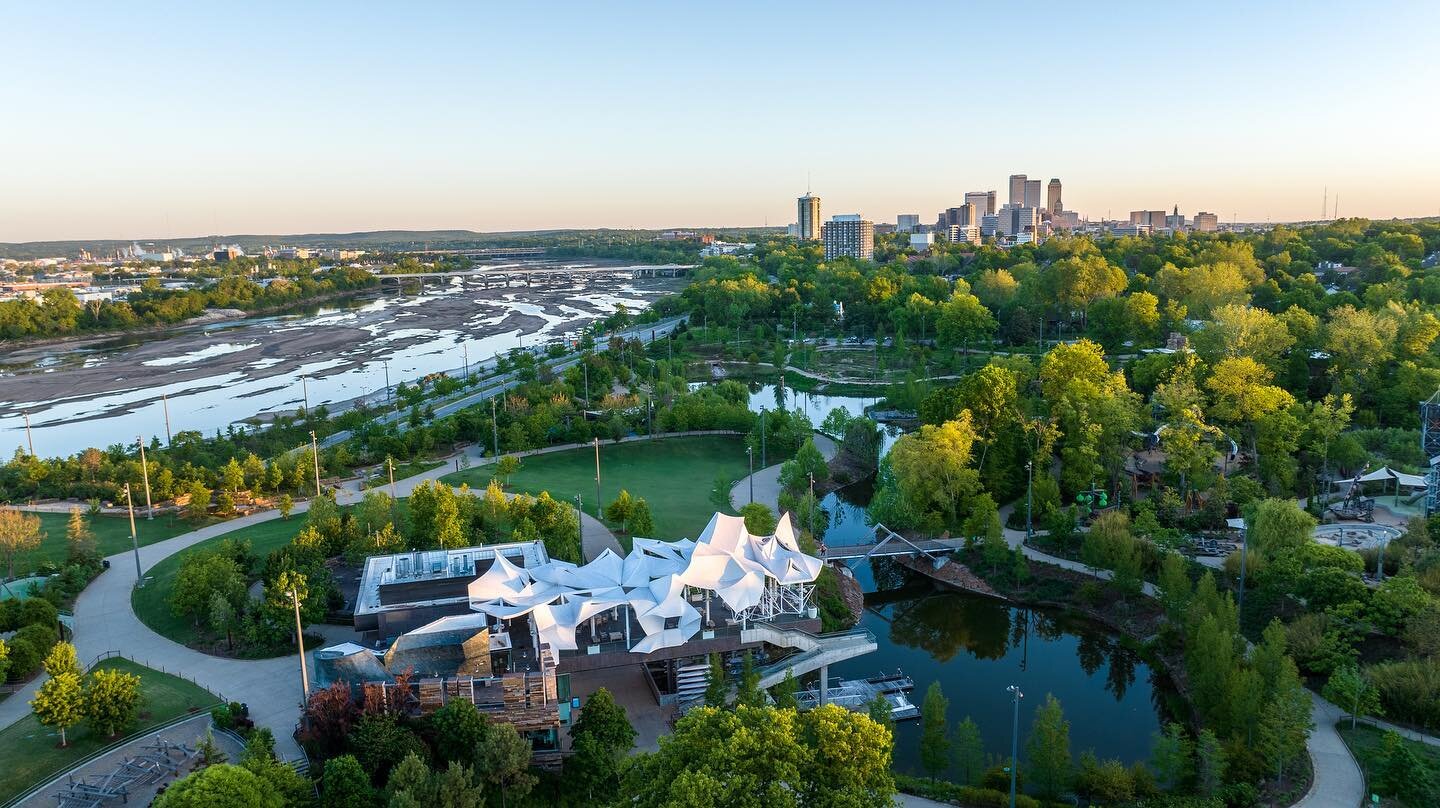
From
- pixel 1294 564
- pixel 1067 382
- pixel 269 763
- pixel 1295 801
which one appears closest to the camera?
pixel 269 763

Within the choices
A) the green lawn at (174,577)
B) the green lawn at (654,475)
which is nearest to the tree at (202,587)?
the green lawn at (174,577)

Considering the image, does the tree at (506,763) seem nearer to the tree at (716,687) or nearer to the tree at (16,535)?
the tree at (716,687)

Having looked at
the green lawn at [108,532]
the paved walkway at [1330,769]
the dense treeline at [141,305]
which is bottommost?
the paved walkway at [1330,769]

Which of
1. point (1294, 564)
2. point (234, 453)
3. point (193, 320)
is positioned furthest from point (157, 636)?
point (193, 320)

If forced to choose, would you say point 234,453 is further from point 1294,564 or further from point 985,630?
point 1294,564

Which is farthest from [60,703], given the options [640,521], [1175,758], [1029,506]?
[1029,506]
